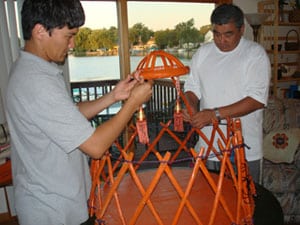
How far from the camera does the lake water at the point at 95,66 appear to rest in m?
3.04

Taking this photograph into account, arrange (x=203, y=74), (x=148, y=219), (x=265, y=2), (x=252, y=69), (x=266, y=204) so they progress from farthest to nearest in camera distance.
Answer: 1. (x=265, y=2)
2. (x=203, y=74)
3. (x=252, y=69)
4. (x=266, y=204)
5. (x=148, y=219)

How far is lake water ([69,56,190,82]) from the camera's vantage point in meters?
3.04

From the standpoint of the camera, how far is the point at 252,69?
5.41 ft

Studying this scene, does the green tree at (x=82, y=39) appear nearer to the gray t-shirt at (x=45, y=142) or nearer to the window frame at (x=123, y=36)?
the window frame at (x=123, y=36)

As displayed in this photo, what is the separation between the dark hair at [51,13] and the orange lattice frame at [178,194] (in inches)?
16.7

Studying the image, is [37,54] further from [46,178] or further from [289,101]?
[289,101]

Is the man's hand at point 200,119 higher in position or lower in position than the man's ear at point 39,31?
lower

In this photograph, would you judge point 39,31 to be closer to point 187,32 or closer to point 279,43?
point 187,32

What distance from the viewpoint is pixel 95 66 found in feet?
10.3

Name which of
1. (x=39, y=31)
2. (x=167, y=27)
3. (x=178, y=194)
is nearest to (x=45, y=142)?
(x=39, y=31)

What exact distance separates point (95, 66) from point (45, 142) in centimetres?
230

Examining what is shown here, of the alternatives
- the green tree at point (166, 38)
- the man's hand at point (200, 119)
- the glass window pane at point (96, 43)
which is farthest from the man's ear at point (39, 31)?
the green tree at point (166, 38)

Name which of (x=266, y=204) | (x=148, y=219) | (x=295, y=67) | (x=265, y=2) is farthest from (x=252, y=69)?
(x=295, y=67)

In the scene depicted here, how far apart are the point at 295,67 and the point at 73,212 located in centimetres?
386
